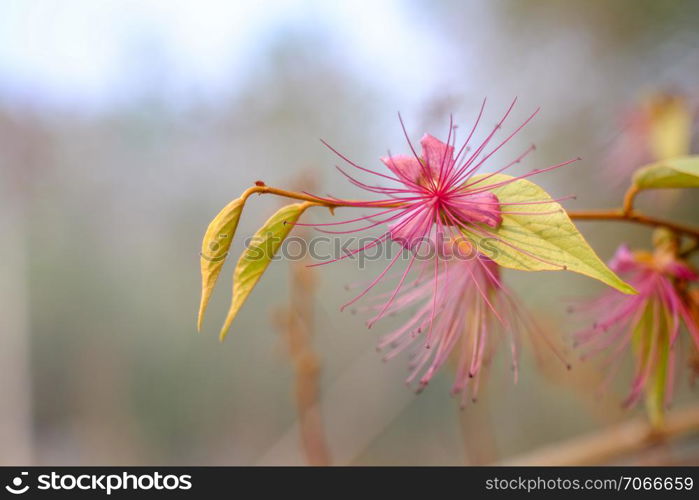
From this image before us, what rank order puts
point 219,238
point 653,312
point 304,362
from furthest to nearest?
point 304,362 → point 653,312 → point 219,238

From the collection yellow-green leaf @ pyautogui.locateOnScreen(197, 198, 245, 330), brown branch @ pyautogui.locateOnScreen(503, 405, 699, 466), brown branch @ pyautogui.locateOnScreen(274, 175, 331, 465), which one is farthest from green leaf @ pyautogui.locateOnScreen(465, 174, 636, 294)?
brown branch @ pyautogui.locateOnScreen(503, 405, 699, 466)

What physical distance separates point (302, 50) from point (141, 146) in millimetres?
508

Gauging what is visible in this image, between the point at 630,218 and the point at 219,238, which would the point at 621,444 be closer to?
the point at 630,218

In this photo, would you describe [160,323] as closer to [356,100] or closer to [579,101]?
[356,100]

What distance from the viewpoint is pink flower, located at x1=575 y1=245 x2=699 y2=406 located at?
14.3 inches

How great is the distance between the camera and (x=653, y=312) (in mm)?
380

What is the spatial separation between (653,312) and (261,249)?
0.97 feet

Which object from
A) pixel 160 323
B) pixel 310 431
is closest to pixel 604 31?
pixel 310 431

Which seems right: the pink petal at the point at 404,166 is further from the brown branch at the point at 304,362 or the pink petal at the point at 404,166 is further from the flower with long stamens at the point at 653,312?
the brown branch at the point at 304,362

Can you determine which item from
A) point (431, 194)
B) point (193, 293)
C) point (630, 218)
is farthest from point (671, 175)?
point (193, 293)

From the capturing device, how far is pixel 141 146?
1.42 metres

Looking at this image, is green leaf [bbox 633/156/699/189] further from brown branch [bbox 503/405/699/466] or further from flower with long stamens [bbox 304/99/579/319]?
brown branch [bbox 503/405/699/466]

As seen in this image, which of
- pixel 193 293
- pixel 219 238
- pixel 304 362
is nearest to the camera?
pixel 219 238

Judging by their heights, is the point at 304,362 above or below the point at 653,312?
above
